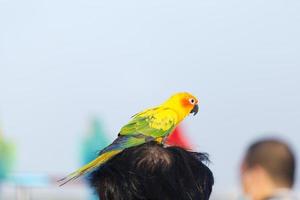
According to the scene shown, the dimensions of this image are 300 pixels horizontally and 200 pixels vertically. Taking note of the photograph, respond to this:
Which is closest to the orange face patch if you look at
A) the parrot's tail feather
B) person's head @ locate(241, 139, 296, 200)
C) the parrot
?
the parrot

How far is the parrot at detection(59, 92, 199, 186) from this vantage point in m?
1.32

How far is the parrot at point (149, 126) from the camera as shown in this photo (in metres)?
1.32

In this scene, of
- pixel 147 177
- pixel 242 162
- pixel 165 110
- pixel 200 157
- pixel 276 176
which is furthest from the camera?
pixel 242 162

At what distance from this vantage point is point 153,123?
176 cm

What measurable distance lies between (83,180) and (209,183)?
274mm

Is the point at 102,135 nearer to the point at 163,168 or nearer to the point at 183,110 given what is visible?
the point at 183,110

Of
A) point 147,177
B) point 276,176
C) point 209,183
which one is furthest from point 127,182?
point 276,176

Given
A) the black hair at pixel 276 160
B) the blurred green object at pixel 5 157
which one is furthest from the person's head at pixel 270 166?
the blurred green object at pixel 5 157

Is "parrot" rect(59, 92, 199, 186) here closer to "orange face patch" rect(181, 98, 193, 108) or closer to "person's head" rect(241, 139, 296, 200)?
"orange face patch" rect(181, 98, 193, 108)

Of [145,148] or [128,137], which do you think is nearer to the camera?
[145,148]

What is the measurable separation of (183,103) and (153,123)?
0.71 ft

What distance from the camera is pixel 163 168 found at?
1164mm

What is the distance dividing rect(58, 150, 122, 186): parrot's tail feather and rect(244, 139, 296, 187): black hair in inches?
42.8

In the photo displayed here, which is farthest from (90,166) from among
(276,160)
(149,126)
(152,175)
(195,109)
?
(276,160)
